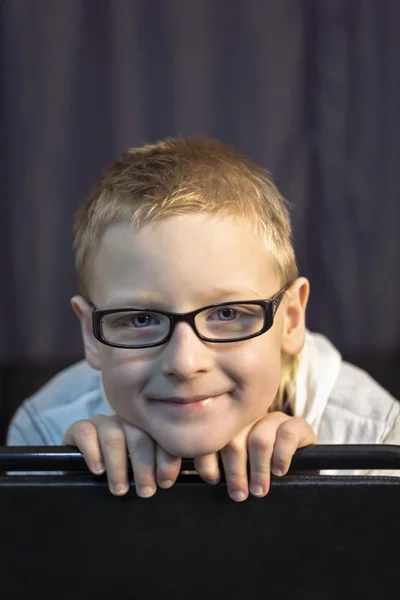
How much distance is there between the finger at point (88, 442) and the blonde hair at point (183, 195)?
19cm

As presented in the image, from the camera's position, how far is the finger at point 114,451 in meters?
0.80

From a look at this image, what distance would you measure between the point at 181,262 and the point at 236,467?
0.78ft

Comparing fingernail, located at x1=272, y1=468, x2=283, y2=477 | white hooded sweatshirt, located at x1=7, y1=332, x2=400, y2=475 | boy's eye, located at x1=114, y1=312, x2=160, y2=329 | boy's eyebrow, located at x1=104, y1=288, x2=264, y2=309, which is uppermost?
boy's eyebrow, located at x1=104, y1=288, x2=264, y2=309

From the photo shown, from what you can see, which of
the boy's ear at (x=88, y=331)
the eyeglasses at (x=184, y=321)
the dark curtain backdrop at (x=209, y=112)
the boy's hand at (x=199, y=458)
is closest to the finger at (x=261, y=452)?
the boy's hand at (x=199, y=458)

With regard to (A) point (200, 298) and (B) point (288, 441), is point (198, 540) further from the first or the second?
(A) point (200, 298)

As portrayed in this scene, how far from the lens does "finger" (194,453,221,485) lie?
31.4 inches

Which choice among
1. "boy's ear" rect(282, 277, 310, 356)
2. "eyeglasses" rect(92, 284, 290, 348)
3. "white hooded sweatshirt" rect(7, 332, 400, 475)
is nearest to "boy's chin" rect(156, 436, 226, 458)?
"eyeglasses" rect(92, 284, 290, 348)

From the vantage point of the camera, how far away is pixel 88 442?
0.84 m

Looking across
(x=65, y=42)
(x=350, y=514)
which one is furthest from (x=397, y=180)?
(x=350, y=514)

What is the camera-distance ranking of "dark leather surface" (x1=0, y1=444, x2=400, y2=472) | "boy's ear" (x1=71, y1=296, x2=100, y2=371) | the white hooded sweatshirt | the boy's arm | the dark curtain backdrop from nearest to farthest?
"dark leather surface" (x1=0, y1=444, x2=400, y2=472) < "boy's ear" (x1=71, y1=296, x2=100, y2=371) < the white hooded sweatshirt < the boy's arm < the dark curtain backdrop

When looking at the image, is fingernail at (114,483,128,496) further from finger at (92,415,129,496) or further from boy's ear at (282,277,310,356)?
boy's ear at (282,277,310,356)

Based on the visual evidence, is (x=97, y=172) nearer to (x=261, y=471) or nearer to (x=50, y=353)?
(x=50, y=353)

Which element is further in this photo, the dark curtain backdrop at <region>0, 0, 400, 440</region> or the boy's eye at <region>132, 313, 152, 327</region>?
the dark curtain backdrop at <region>0, 0, 400, 440</region>

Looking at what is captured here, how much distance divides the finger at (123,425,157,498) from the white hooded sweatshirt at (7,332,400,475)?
338 mm
